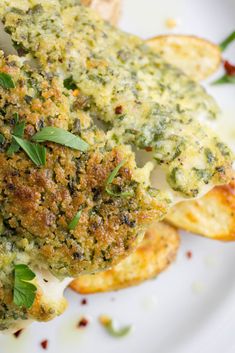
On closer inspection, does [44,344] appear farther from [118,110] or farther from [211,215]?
[118,110]

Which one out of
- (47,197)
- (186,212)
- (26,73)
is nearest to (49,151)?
(47,197)

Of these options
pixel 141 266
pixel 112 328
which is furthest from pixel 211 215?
pixel 112 328

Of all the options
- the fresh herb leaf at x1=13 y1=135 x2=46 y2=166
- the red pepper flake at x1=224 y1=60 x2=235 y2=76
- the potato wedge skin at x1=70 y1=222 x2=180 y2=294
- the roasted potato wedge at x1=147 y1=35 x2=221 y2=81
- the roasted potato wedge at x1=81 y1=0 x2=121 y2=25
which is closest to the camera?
the fresh herb leaf at x1=13 y1=135 x2=46 y2=166

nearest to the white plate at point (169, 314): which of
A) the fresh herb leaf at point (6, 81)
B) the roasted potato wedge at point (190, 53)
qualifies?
the roasted potato wedge at point (190, 53)

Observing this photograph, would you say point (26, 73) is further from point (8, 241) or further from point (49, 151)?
point (8, 241)

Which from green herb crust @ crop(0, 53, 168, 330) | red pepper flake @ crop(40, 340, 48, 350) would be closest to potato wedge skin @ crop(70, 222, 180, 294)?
red pepper flake @ crop(40, 340, 48, 350)

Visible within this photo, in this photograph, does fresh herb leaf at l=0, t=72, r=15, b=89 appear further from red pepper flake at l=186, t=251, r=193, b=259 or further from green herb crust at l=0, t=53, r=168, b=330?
red pepper flake at l=186, t=251, r=193, b=259
